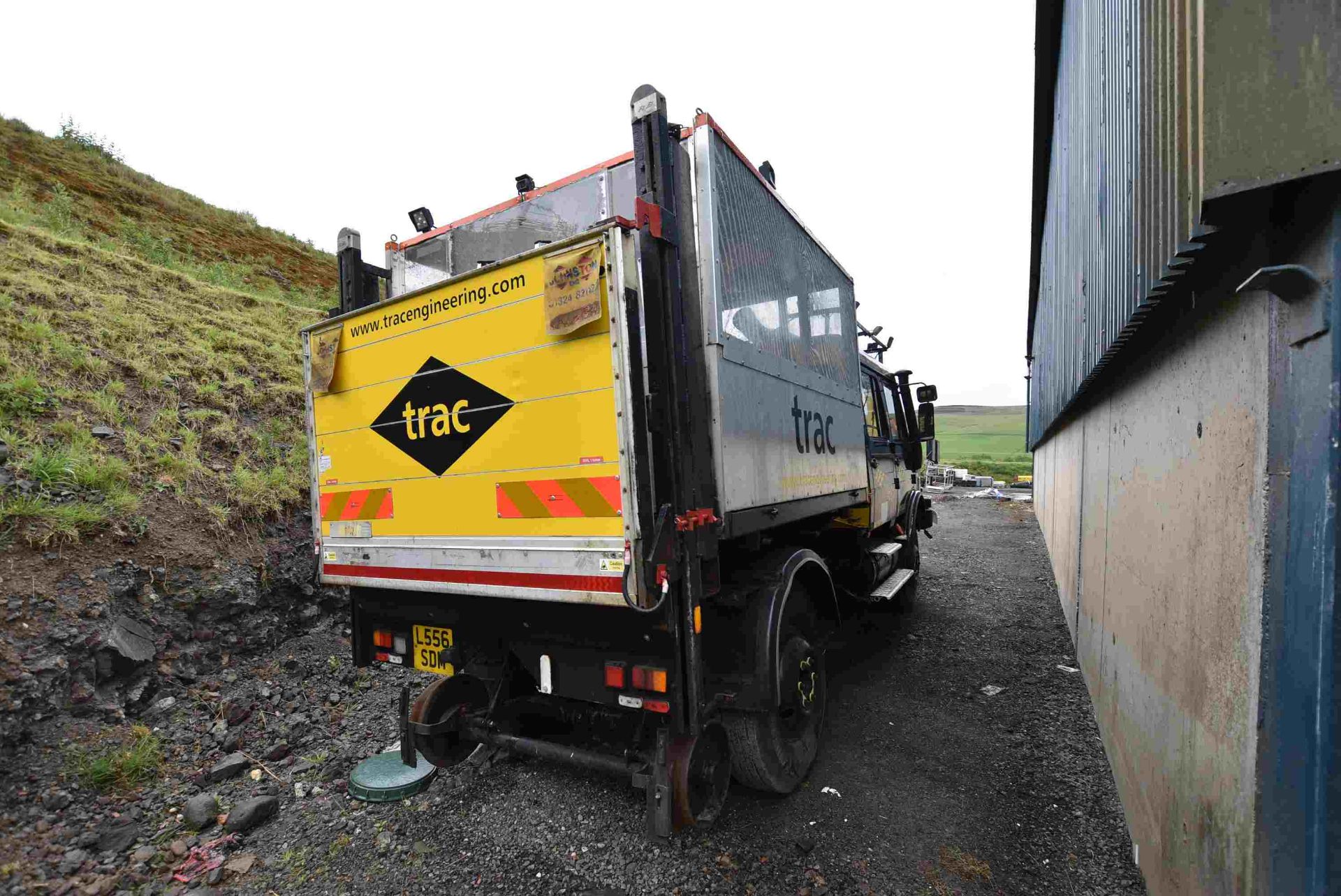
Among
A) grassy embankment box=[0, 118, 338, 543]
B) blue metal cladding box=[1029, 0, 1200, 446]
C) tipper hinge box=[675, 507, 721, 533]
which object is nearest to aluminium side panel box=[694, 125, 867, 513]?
tipper hinge box=[675, 507, 721, 533]

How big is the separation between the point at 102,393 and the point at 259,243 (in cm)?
1069

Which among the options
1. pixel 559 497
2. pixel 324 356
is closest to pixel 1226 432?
pixel 559 497

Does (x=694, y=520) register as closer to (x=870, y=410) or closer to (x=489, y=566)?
(x=489, y=566)

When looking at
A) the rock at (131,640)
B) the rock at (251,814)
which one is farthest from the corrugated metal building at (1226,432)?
the rock at (131,640)

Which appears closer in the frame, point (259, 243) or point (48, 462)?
point (48, 462)

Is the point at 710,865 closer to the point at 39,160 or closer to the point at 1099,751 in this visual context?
the point at 1099,751

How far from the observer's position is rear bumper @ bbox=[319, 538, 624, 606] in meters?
2.45

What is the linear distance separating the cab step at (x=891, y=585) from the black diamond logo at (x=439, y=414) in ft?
13.0

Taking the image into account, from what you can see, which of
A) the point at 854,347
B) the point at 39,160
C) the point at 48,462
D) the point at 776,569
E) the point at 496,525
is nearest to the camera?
the point at 496,525

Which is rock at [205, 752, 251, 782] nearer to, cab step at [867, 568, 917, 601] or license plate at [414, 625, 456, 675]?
license plate at [414, 625, 456, 675]

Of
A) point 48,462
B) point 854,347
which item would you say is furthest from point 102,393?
point 854,347

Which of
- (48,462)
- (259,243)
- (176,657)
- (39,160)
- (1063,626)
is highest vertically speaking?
(39,160)

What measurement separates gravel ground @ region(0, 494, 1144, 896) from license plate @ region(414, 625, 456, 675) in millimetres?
791

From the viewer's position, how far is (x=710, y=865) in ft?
9.18
